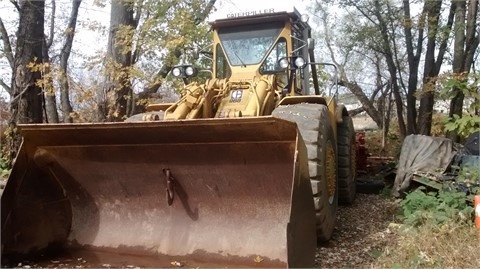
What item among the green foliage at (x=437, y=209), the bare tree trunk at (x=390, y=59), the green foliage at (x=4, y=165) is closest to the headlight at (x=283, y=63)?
the green foliage at (x=437, y=209)

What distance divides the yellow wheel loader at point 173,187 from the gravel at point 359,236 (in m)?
0.22

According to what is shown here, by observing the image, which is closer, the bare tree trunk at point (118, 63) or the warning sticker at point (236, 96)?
the warning sticker at point (236, 96)

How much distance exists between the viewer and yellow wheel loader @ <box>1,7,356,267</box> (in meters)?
4.03

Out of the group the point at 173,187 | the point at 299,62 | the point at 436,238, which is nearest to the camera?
the point at 436,238

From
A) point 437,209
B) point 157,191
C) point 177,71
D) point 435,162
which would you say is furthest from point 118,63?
point 437,209

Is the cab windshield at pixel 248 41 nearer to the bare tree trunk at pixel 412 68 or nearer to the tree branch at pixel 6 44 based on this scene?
the bare tree trunk at pixel 412 68

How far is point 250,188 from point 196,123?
0.76 meters

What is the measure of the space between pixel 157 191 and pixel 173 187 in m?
0.19

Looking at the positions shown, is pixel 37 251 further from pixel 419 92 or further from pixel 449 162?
pixel 419 92

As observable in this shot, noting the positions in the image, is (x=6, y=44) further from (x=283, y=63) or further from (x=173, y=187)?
(x=173, y=187)

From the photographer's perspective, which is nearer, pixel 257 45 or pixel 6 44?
pixel 257 45

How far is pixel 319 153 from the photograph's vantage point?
4328 mm

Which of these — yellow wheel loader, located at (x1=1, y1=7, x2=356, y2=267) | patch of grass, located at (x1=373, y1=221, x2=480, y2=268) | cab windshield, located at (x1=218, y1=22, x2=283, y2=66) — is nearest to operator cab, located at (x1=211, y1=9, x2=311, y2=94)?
cab windshield, located at (x1=218, y1=22, x2=283, y2=66)

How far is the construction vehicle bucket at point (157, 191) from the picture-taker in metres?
4.03
